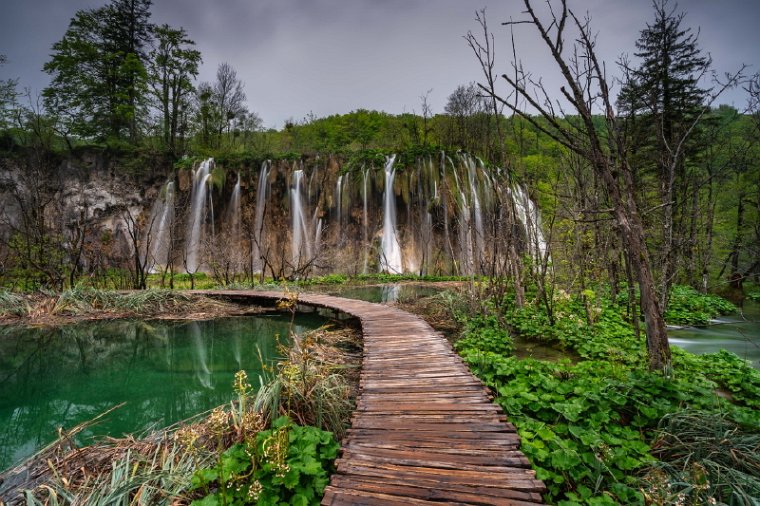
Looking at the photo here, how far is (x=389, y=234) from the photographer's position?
Result: 956 inches

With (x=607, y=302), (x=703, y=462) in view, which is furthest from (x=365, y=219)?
(x=703, y=462)

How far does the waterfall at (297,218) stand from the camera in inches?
976

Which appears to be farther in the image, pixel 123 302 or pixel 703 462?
pixel 123 302

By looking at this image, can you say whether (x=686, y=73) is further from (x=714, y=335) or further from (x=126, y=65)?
(x=126, y=65)

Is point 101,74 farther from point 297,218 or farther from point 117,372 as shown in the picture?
point 117,372

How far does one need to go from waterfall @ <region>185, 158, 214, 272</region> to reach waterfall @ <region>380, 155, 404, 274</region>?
1335 cm

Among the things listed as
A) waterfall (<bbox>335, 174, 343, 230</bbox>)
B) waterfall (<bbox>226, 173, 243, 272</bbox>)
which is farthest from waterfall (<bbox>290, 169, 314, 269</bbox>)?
waterfall (<bbox>226, 173, 243, 272</bbox>)

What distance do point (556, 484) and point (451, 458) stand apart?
0.85 meters

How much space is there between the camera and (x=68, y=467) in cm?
260

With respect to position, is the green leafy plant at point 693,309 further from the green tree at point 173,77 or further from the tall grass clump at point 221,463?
the green tree at point 173,77

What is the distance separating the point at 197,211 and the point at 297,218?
736 centimetres

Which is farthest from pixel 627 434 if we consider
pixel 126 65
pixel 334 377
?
pixel 126 65

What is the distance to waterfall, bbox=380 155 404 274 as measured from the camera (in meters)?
23.8

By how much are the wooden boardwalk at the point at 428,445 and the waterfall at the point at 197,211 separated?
24531mm
